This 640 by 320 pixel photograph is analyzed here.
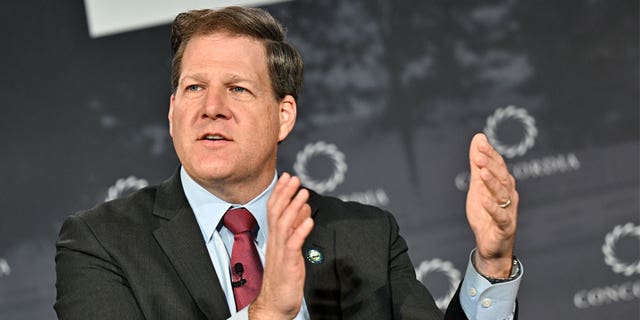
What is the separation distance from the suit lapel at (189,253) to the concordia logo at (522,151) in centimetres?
188

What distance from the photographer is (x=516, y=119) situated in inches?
173

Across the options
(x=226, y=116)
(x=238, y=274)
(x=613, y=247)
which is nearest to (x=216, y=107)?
(x=226, y=116)

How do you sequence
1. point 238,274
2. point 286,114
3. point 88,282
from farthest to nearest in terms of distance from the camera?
point 286,114, point 238,274, point 88,282

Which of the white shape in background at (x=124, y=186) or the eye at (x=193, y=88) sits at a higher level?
the eye at (x=193, y=88)

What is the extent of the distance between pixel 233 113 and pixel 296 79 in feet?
1.24

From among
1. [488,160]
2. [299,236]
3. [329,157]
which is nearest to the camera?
[299,236]

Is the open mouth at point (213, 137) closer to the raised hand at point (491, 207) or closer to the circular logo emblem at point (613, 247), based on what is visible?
the raised hand at point (491, 207)

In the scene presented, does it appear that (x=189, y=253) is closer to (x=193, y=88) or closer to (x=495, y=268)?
(x=193, y=88)

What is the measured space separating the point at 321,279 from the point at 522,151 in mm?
1934

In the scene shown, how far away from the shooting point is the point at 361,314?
2.80m

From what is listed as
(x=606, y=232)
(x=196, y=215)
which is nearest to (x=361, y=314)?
(x=196, y=215)

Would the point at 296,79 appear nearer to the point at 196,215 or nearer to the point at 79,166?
the point at 196,215

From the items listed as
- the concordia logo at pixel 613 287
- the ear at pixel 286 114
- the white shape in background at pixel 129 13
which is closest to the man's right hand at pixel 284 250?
the ear at pixel 286 114

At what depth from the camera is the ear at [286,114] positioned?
303cm
